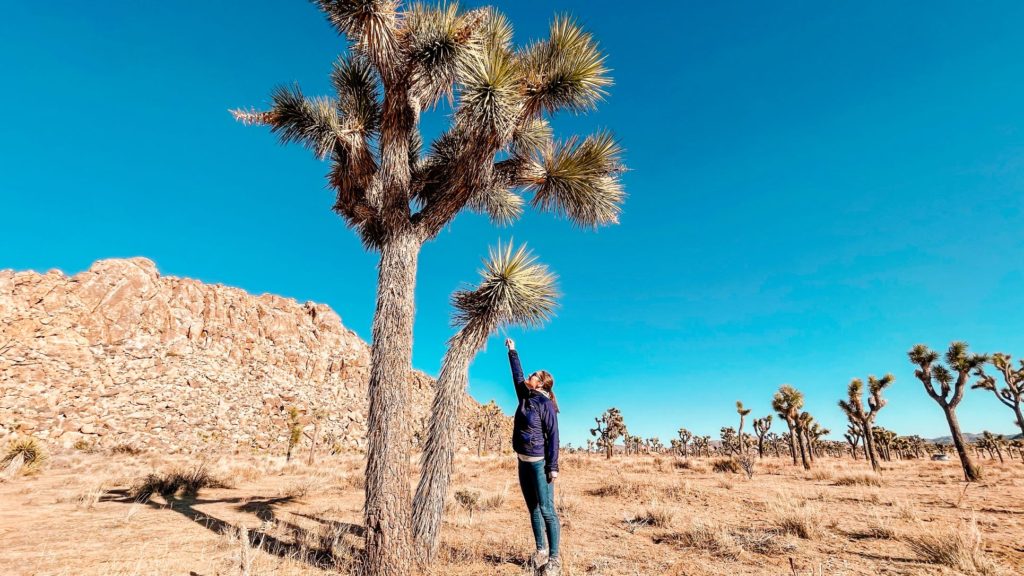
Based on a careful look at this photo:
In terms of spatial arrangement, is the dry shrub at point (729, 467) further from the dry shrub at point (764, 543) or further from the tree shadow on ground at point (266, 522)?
the tree shadow on ground at point (266, 522)

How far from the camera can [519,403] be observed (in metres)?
4.45

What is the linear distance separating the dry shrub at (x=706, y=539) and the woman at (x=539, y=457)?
216 centimetres

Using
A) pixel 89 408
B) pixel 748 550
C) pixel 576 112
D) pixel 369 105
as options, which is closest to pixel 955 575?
pixel 748 550

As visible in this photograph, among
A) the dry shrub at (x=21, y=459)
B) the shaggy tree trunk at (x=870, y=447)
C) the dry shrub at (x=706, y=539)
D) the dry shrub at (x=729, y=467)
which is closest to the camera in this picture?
the dry shrub at (x=706, y=539)

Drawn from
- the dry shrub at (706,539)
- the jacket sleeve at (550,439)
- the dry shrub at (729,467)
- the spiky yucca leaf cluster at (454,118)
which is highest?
the spiky yucca leaf cluster at (454,118)

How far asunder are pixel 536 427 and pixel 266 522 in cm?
462

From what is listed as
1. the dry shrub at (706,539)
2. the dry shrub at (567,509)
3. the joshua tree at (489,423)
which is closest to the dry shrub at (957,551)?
the dry shrub at (706,539)

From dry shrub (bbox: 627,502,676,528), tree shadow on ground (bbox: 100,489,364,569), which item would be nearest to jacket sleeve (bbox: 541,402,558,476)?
tree shadow on ground (bbox: 100,489,364,569)

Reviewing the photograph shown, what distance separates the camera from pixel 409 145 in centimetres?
559

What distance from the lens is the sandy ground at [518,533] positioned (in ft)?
13.4

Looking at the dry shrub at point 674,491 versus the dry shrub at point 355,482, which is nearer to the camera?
the dry shrub at point 674,491

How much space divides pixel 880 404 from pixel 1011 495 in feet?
45.3

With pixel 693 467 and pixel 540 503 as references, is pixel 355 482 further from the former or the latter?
pixel 693 467

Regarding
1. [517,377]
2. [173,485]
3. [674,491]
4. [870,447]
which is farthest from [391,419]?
[870,447]
